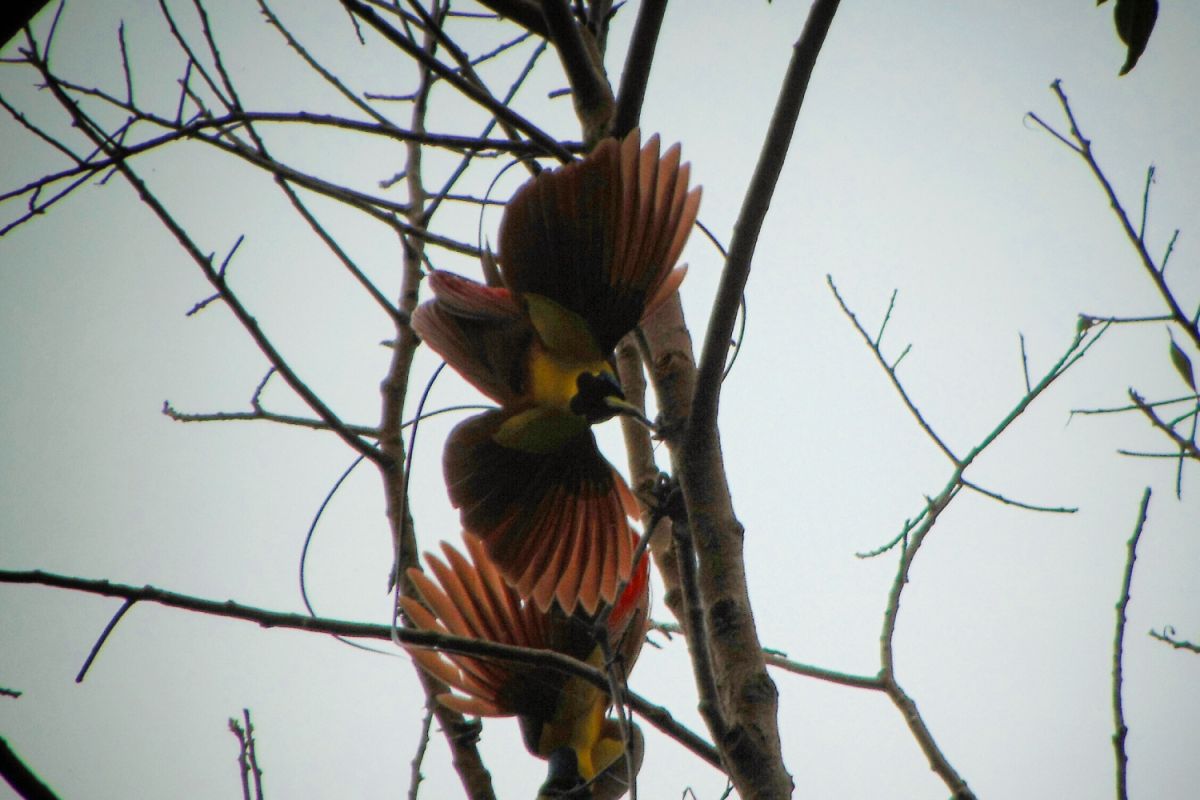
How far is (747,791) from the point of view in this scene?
0.76 m

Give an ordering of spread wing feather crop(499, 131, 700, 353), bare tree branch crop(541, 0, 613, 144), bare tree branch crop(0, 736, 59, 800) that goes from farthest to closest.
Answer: bare tree branch crop(541, 0, 613, 144)
spread wing feather crop(499, 131, 700, 353)
bare tree branch crop(0, 736, 59, 800)

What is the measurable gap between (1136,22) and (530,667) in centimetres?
86

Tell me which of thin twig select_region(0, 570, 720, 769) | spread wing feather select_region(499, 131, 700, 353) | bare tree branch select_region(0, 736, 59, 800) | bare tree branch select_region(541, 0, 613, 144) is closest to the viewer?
bare tree branch select_region(0, 736, 59, 800)

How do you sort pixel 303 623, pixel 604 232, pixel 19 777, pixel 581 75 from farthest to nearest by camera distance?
1. pixel 581 75
2. pixel 604 232
3. pixel 303 623
4. pixel 19 777

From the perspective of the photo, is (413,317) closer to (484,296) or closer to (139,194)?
(484,296)

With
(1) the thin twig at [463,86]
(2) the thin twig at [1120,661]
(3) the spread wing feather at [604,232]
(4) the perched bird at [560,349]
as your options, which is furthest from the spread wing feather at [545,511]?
(2) the thin twig at [1120,661]

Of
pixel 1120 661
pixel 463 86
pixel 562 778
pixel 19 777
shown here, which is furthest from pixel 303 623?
pixel 1120 661

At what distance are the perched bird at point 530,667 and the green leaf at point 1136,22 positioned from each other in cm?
70

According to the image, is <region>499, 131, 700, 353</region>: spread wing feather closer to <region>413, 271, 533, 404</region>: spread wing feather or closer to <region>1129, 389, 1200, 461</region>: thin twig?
<region>413, 271, 533, 404</region>: spread wing feather

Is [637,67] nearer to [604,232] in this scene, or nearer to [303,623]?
[604,232]

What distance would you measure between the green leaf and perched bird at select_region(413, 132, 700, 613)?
0.40 metres

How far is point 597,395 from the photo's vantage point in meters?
1.03

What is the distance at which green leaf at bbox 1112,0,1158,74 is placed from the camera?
721 millimetres

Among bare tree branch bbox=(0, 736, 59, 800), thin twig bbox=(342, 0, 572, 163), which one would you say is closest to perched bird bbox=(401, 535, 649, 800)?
thin twig bbox=(342, 0, 572, 163)
